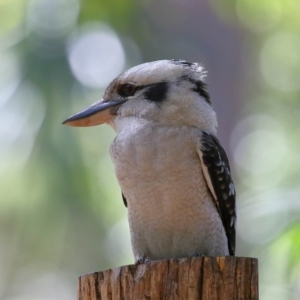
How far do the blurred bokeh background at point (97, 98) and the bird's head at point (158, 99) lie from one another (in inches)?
72.3

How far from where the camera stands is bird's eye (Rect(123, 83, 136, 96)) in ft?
10.1

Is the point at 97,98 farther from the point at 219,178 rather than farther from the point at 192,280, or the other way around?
the point at 192,280

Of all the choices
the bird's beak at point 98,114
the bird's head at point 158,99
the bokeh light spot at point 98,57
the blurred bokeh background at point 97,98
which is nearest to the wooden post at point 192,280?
the bird's head at point 158,99

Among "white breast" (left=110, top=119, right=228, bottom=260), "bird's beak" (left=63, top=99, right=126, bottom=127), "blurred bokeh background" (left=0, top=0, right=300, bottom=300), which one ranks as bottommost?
"white breast" (left=110, top=119, right=228, bottom=260)

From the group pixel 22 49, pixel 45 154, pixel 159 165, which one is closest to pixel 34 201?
pixel 45 154

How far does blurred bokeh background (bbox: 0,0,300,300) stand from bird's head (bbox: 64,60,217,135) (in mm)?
1836

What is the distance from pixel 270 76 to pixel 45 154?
155 inches

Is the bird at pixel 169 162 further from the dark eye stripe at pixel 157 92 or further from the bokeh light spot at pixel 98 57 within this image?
the bokeh light spot at pixel 98 57

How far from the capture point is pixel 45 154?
665cm

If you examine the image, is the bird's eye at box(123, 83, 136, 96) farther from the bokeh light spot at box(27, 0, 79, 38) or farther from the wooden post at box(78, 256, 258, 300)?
the bokeh light spot at box(27, 0, 79, 38)

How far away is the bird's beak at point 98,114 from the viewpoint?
121 inches

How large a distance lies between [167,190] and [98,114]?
51 centimetres

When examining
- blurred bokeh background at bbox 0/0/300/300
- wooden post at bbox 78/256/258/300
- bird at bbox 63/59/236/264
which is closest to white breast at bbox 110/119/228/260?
bird at bbox 63/59/236/264

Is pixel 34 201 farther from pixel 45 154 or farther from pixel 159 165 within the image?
pixel 159 165
